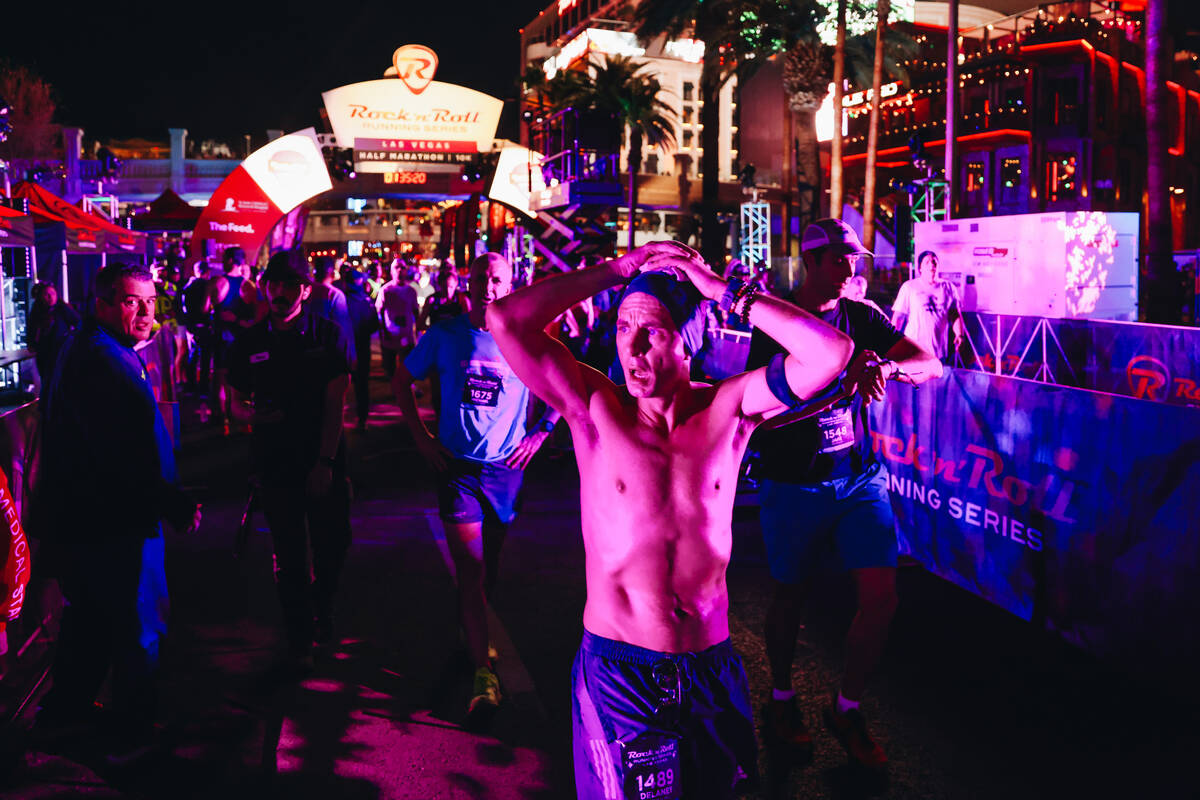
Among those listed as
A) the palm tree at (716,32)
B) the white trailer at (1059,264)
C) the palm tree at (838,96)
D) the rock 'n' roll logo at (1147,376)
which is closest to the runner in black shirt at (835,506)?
the rock 'n' roll logo at (1147,376)

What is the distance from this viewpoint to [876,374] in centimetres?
365

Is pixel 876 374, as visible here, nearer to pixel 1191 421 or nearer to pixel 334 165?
pixel 1191 421

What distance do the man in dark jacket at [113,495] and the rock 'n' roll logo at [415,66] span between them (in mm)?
36777

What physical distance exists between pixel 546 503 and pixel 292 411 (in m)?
4.07

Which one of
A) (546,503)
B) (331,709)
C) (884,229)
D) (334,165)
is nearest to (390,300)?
(546,503)

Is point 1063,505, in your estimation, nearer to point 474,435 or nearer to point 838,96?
point 474,435

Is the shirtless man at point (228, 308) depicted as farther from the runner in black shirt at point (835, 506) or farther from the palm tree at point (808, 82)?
the palm tree at point (808, 82)

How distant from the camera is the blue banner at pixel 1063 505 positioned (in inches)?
189

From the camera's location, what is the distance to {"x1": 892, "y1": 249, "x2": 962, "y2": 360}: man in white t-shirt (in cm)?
1177

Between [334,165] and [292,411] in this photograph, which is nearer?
[292,411]

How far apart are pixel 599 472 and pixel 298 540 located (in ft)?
10.2

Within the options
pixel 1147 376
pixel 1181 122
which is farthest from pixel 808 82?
pixel 1147 376

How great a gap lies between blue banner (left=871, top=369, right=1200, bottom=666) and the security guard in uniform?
3720 mm

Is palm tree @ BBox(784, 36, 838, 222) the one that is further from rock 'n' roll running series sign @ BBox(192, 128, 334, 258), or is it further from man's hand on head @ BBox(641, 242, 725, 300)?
man's hand on head @ BBox(641, 242, 725, 300)
